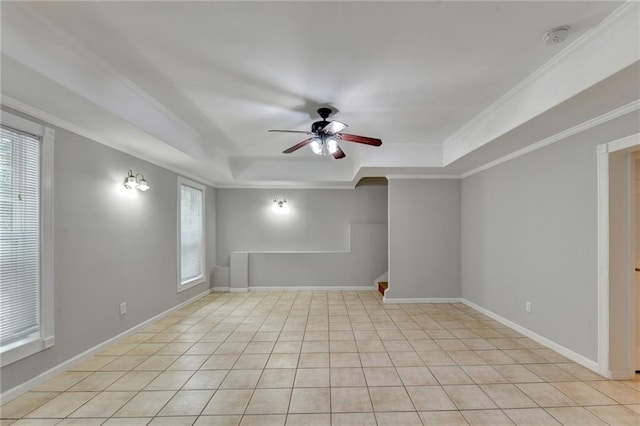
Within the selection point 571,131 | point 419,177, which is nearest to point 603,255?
point 571,131

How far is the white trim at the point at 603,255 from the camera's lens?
9.00 ft

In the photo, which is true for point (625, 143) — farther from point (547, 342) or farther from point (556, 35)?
point (547, 342)

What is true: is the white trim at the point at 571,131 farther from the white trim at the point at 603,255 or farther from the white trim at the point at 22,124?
the white trim at the point at 22,124

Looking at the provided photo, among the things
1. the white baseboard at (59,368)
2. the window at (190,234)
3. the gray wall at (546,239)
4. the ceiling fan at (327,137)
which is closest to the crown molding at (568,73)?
the gray wall at (546,239)

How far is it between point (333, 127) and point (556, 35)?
5.76 feet

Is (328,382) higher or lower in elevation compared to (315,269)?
lower

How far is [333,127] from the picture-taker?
299 cm

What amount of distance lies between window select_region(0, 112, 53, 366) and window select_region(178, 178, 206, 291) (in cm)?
250

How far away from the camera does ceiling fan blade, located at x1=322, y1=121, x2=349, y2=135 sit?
9.59 ft

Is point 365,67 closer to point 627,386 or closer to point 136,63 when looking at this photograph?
point 136,63

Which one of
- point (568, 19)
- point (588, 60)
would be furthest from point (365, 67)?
point (588, 60)

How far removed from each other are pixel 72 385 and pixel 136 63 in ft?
9.15

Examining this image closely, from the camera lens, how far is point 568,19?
190 centimetres

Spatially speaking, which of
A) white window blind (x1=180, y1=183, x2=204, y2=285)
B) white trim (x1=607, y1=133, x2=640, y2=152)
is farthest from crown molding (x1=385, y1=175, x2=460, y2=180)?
white window blind (x1=180, y1=183, x2=204, y2=285)
